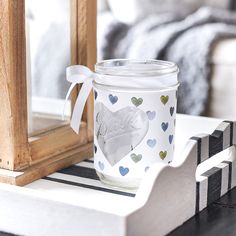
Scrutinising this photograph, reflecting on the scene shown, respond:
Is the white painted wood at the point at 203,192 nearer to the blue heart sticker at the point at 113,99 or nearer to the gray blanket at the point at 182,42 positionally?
the blue heart sticker at the point at 113,99

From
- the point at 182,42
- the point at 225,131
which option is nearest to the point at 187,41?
the point at 182,42

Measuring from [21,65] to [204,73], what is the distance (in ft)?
3.57

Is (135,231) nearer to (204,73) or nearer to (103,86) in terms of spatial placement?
(103,86)

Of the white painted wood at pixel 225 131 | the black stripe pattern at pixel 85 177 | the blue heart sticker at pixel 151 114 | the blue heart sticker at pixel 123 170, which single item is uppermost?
the blue heart sticker at pixel 151 114

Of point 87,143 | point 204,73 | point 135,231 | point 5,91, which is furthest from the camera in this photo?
point 204,73

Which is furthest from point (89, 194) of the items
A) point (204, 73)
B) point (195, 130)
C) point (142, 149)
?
point (204, 73)

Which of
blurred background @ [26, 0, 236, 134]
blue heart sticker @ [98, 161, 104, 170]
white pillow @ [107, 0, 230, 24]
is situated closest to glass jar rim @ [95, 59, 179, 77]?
blue heart sticker @ [98, 161, 104, 170]

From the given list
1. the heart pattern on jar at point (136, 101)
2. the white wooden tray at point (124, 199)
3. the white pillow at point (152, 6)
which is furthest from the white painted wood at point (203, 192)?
the white pillow at point (152, 6)

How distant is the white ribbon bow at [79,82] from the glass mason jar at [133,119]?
0.11ft

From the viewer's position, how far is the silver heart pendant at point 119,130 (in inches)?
28.4

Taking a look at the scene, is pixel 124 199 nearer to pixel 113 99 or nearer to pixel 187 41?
pixel 113 99

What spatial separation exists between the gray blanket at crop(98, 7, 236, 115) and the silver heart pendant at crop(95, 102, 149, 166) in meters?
1.04

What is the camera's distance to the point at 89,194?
28.1 inches

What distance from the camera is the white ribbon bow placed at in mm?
774
